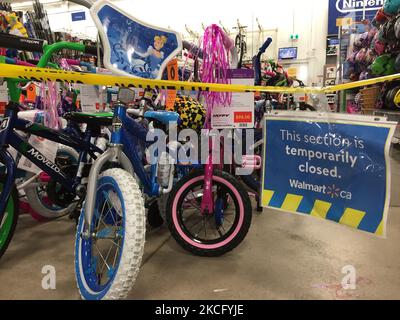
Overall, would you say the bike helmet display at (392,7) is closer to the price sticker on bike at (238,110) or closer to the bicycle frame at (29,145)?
the price sticker on bike at (238,110)

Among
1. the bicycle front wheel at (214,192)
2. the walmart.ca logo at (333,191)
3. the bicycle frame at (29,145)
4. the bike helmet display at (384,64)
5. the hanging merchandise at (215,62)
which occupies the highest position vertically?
the bike helmet display at (384,64)

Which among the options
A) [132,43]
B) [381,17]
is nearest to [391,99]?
[381,17]

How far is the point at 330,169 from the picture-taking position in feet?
4.16

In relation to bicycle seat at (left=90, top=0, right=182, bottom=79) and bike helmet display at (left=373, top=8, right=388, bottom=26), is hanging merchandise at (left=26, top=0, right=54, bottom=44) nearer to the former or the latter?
bicycle seat at (left=90, top=0, right=182, bottom=79)

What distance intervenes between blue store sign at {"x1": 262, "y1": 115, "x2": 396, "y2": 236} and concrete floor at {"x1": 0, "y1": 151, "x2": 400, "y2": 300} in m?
0.44

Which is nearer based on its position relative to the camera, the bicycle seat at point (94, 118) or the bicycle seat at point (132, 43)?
the bicycle seat at point (132, 43)

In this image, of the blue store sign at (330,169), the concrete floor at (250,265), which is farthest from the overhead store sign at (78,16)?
the blue store sign at (330,169)

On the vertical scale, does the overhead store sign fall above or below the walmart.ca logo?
above

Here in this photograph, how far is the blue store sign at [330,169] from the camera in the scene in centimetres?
118

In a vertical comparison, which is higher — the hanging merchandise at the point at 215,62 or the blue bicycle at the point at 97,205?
the hanging merchandise at the point at 215,62

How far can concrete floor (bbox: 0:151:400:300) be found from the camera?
150 centimetres

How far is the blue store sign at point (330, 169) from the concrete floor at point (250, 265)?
1.45 ft

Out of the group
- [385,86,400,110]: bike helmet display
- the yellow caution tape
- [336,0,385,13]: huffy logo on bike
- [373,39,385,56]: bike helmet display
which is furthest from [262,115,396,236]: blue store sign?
[336,0,385,13]: huffy logo on bike

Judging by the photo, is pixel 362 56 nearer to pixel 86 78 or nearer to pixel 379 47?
pixel 379 47
